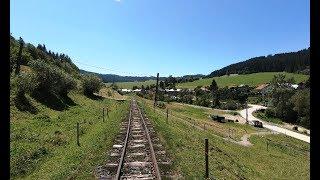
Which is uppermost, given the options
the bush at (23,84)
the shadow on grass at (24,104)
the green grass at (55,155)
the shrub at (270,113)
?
the bush at (23,84)

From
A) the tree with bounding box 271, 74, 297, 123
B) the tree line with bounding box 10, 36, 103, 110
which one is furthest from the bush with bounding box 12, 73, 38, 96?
the tree with bounding box 271, 74, 297, 123

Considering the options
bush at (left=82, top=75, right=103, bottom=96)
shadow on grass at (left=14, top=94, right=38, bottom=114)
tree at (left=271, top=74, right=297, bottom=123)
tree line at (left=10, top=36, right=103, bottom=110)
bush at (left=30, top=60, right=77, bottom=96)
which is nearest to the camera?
shadow on grass at (left=14, top=94, right=38, bottom=114)

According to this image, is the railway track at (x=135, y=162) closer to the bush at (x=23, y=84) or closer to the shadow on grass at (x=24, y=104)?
the shadow on grass at (x=24, y=104)

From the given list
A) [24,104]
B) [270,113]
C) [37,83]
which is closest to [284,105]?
[270,113]

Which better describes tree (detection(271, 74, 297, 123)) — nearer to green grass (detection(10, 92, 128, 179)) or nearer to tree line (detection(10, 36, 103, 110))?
tree line (detection(10, 36, 103, 110))

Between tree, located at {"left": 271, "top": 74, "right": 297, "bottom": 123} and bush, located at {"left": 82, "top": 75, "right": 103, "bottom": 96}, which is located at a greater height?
bush, located at {"left": 82, "top": 75, "right": 103, "bottom": 96}

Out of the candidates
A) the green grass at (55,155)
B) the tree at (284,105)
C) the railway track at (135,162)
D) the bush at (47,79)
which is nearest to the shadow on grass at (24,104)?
the bush at (47,79)

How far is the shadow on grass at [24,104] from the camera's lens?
1614 inches

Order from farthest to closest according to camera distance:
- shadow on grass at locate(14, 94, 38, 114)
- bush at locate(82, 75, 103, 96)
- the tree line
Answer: bush at locate(82, 75, 103, 96)
the tree line
shadow on grass at locate(14, 94, 38, 114)

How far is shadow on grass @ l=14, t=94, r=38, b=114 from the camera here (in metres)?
41.0

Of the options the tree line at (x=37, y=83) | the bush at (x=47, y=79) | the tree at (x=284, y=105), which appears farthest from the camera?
the tree at (x=284, y=105)

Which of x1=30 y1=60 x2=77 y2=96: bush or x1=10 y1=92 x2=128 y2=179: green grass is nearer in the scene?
x1=10 y1=92 x2=128 y2=179: green grass

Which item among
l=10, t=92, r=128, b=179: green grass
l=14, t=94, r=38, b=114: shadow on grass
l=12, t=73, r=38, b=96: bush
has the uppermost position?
l=12, t=73, r=38, b=96: bush
